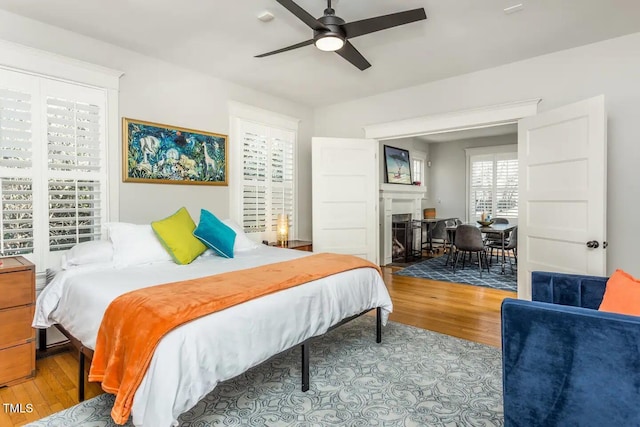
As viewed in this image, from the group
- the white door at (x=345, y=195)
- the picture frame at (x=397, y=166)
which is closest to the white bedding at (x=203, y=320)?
the white door at (x=345, y=195)

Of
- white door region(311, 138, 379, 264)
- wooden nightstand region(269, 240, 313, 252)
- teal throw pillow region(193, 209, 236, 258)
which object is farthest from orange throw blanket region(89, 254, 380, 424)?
white door region(311, 138, 379, 264)

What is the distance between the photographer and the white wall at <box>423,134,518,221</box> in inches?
340

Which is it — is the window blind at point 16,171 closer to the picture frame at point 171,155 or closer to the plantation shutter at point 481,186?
the picture frame at point 171,155

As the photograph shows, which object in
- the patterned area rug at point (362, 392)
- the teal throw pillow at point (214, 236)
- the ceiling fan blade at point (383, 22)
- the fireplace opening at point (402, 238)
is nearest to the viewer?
the patterned area rug at point (362, 392)

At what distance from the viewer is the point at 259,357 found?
1.88 metres

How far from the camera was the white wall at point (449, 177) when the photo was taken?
8.63 m

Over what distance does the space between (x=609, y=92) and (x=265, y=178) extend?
3.92 metres

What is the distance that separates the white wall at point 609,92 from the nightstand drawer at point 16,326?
15.2 feet

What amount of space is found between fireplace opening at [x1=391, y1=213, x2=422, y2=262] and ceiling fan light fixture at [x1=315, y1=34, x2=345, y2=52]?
15.5ft

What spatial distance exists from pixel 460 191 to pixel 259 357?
7.99m

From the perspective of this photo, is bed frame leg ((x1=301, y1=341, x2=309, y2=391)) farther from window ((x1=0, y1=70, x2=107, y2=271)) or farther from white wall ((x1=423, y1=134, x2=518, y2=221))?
white wall ((x1=423, y1=134, x2=518, y2=221))

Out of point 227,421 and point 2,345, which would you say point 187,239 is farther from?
point 227,421

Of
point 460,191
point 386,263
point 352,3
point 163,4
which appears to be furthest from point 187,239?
point 460,191

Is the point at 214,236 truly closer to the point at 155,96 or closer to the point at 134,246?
the point at 134,246
